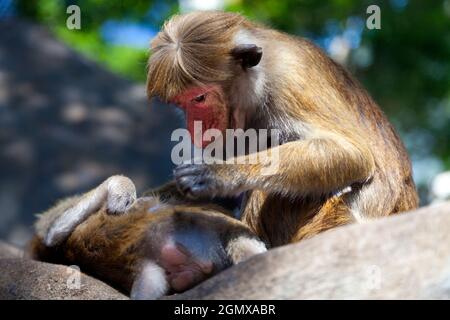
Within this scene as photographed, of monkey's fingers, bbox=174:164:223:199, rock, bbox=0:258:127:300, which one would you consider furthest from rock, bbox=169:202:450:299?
rock, bbox=0:258:127:300

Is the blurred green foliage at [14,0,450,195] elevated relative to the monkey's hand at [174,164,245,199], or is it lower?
elevated

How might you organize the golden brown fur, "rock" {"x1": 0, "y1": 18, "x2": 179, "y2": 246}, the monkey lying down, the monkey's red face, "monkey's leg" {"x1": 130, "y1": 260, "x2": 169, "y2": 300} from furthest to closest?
"rock" {"x1": 0, "y1": 18, "x2": 179, "y2": 246} < the monkey's red face < the golden brown fur < the monkey lying down < "monkey's leg" {"x1": 130, "y1": 260, "x2": 169, "y2": 300}

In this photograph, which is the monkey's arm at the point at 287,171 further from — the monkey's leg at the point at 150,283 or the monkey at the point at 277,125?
the monkey's leg at the point at 150,283

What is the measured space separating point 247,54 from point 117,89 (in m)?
11.9

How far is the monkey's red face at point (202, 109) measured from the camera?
6.38 meters

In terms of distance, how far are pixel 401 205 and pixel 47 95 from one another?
1238cm

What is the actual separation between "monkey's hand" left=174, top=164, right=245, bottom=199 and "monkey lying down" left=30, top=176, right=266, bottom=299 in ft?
0.62

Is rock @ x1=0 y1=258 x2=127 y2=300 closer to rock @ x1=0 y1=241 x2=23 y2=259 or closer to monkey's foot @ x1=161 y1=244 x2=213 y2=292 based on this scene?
monkey's foot @ x1=161 y1=244 x2=213 y2=292

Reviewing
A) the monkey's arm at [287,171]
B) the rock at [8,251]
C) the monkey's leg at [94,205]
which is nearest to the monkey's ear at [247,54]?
the monkey's arm at [287,171]

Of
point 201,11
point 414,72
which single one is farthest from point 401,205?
point 414,72

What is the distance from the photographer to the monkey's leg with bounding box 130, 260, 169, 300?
18.2 ft

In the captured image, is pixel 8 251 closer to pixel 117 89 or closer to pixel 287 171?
pixel 287 171

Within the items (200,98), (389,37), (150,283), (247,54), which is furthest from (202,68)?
(389,37)

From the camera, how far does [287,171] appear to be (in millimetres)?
6000
